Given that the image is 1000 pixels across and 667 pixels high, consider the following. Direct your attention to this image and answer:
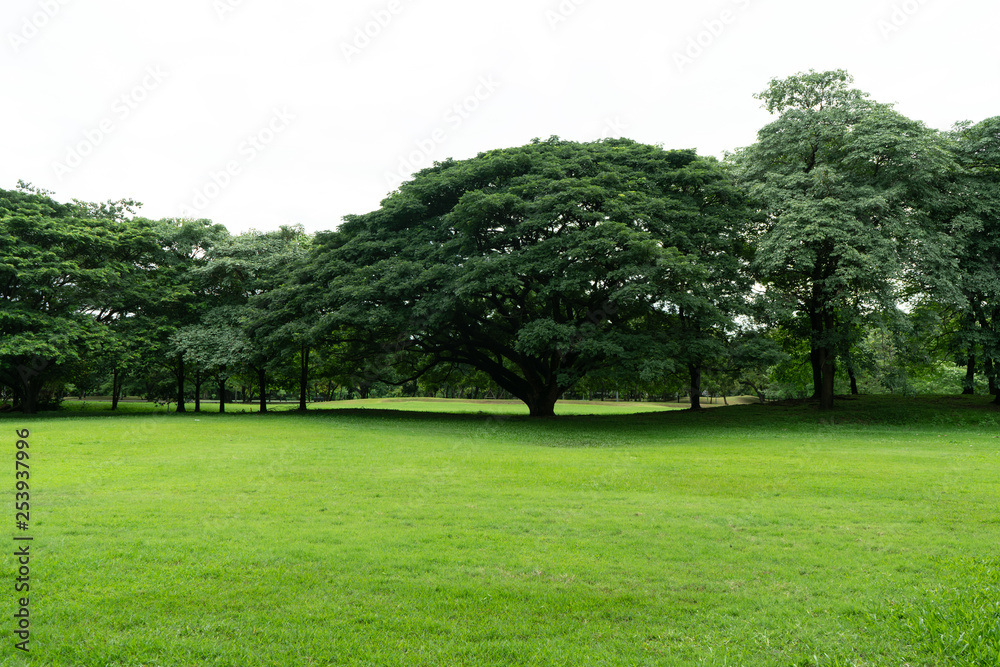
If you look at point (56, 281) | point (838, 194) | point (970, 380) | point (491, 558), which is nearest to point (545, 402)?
point (838, 194)

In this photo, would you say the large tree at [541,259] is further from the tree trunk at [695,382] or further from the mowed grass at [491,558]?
the mowed grass at [491,558]

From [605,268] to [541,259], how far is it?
8.23ft

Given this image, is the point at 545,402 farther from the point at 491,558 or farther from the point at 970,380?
the point at 970,380

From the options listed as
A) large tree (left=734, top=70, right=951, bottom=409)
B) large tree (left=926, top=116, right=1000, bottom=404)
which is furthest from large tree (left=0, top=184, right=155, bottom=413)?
large tree (left=926, top=116, right=1000, bottom=404)

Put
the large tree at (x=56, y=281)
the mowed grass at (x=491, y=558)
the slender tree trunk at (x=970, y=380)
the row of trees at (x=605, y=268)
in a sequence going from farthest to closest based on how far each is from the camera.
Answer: the slender tree trunk at (x=970, y=380) < the large tree at (x=56, y=281) < the row of trees at (x=605, y=268) < the mowed grass at (x=491, y=558)

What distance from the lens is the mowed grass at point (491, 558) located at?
4.37 m

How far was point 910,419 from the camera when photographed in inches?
979

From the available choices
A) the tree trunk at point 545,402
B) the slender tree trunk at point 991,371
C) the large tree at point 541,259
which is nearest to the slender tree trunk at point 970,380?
the slender tree trunk at point 991,371

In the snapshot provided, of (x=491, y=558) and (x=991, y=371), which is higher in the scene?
(x=991, y=371)

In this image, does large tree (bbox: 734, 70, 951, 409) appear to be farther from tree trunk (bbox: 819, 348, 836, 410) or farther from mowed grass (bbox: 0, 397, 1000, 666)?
mowed grass (bbox: 0, 397, 1000, 666)

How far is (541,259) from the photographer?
22.5m

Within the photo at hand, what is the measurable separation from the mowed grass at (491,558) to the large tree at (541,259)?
9286 mm

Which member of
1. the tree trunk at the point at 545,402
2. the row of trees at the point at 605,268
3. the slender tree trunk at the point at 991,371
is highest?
the row of trees at the point at 605,268

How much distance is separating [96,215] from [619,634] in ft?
128
